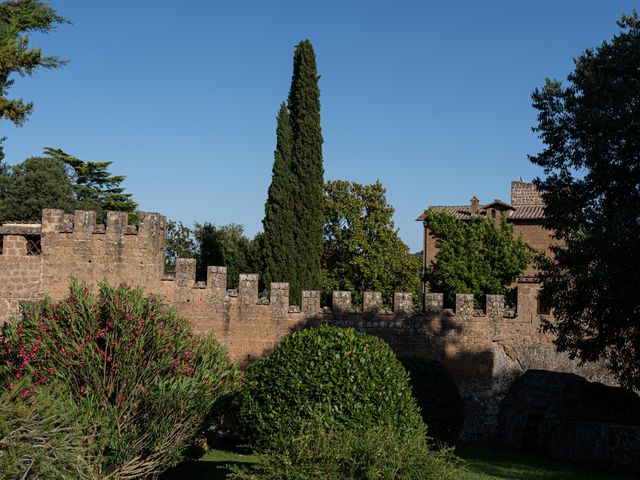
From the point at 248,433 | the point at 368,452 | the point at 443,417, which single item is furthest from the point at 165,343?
the point at 443,417

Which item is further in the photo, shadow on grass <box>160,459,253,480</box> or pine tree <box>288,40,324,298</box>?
pine tree <box>288,40,324,298</box>

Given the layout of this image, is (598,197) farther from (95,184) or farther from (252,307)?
(95,184)

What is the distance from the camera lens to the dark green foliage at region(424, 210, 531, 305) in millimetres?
33688

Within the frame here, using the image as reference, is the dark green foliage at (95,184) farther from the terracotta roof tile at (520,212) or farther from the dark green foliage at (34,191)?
the terracotta roof tile at (520,212)

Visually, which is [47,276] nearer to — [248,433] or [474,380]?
[248,433]

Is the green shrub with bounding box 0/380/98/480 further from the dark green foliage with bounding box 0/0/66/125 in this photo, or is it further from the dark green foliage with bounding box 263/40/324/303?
the dark green foliage with bounding box 263/40/324/303

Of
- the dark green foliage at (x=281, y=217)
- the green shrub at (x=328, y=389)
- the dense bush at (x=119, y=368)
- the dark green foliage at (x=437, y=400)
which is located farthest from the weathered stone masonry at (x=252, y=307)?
the green shrub at (x=328, y=389)

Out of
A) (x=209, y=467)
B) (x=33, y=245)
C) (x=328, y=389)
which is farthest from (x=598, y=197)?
(x=33, y=245)

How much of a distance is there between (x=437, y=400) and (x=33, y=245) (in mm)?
10982

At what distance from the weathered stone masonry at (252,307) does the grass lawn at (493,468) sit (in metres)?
3.78

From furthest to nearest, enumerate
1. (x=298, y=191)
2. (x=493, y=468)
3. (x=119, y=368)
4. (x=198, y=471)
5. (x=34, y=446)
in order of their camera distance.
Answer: (x=298, y=191)
(x=493, y=468)
(x=198, y=471)
(x=119, y=368)
(x=34, y=446)

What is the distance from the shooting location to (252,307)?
60.8 feet

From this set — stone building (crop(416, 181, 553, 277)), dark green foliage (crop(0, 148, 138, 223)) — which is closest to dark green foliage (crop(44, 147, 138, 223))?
dark green foliage (crop(0, 148, 138, 223))

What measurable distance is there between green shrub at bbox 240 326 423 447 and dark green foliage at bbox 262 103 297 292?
1475cm
